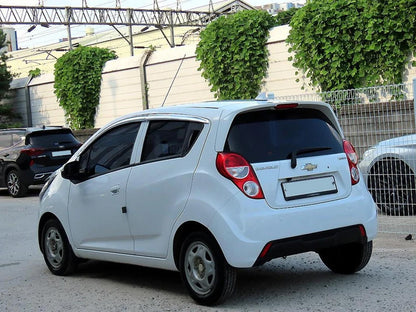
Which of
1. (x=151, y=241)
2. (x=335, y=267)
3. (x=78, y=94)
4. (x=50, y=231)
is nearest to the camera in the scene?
(x=151, y=241)

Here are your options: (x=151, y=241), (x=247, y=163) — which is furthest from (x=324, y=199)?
(x=151, y=241)

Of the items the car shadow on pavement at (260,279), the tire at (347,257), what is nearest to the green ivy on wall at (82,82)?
the car shadow on pavement at (260,279)

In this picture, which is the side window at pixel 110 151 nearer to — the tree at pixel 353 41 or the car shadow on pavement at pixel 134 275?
the car shadow on pavement at pixel 134 275

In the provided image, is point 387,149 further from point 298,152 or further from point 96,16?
point 96,16

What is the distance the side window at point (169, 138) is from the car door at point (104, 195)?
236 mm

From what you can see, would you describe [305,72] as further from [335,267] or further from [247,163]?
[247,163]

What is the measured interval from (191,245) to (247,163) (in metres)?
0.81

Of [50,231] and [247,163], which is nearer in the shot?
[247,163]

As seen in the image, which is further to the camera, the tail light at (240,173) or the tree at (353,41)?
the tree at (353,41)

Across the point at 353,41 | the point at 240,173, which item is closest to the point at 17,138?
the point at 353,41

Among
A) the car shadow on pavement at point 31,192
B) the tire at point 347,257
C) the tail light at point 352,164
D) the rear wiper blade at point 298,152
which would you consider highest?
the rear wiper blade at point 298,152

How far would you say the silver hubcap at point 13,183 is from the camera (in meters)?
16.5

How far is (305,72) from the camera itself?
16219 mm

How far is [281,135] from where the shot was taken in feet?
19.1
